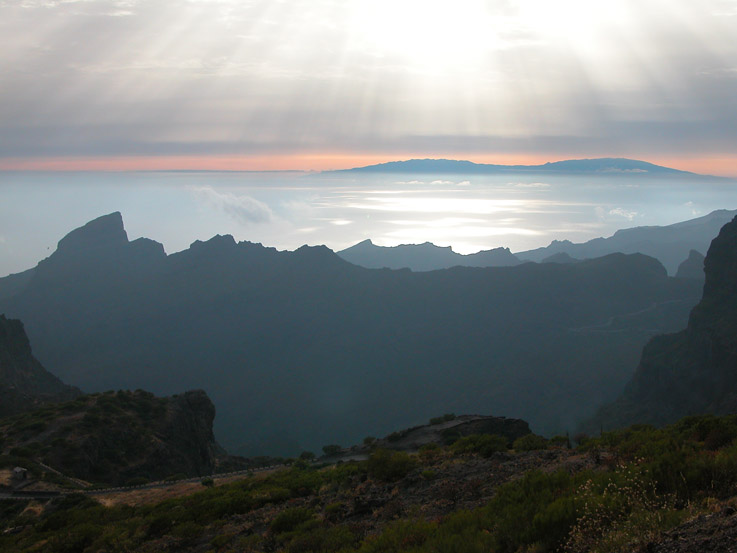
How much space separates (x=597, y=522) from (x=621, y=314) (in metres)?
207

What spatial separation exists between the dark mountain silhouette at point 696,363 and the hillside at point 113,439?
267 ft

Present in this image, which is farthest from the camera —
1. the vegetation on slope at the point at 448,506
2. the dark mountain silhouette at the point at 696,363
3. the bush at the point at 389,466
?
the dark mountain silhouette at the point at 696,363

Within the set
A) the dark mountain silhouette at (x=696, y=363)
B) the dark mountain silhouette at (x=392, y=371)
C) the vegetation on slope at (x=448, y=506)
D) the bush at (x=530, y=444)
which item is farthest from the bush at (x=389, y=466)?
the dark mountain silhouette at (x=392, y=371)

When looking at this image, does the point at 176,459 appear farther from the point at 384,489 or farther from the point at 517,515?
the point at 517,515

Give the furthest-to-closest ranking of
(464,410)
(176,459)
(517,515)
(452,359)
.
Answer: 1. (452,359)
2. (464,410)
3. (176,459)
4. (517,515)

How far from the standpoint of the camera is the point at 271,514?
20.2 metres

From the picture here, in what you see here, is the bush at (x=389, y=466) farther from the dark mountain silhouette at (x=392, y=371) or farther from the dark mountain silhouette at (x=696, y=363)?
the dark mountain silhouette at (x=392, y=371)

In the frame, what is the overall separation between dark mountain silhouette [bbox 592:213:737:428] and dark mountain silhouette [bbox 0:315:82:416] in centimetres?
10132

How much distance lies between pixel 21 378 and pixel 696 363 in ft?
426

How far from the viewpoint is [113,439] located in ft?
161

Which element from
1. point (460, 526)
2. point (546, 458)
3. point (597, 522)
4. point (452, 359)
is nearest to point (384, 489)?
point (546, 458)

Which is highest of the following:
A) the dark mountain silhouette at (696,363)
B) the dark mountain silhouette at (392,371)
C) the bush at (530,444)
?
the bush at (530,444)

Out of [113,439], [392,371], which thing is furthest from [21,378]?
[392,371]

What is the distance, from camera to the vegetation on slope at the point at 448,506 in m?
10.2
